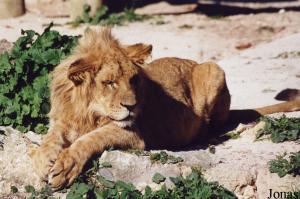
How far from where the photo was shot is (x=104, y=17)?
1277 centimetres

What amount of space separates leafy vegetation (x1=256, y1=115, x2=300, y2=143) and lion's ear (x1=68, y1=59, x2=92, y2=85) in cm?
195

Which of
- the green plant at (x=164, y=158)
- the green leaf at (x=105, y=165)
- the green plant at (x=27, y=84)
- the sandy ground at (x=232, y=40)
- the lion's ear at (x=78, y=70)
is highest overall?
the lion's ear at (x=78, y=70)

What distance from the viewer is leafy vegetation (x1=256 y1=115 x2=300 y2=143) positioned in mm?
5918

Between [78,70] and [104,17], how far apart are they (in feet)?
25.9

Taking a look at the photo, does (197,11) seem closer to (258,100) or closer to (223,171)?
(258,100)

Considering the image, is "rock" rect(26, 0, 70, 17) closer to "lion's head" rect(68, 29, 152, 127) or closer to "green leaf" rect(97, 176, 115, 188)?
"lion's head" rect(68, 29, 152, 127)

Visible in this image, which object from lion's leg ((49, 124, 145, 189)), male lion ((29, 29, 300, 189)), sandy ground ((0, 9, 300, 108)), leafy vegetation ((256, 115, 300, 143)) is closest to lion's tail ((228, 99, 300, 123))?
leafy vegetation ((256, 115, 300, 143))

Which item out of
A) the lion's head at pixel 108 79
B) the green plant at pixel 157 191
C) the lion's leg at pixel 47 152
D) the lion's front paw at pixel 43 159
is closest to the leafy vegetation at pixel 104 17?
the lion's head at pixel 108 79

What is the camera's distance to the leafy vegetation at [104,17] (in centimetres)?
1250

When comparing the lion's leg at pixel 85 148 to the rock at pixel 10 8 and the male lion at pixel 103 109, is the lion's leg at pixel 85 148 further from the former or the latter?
the rock at pixel 10 8

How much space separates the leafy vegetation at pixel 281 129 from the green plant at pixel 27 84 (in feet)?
6.63

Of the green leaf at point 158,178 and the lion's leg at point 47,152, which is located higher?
the lion's leg at point 47,152

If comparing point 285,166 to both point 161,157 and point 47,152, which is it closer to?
point 161,157

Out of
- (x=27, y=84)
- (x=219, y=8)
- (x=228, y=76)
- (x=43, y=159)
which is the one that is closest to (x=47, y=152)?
(x=43, y=159)
